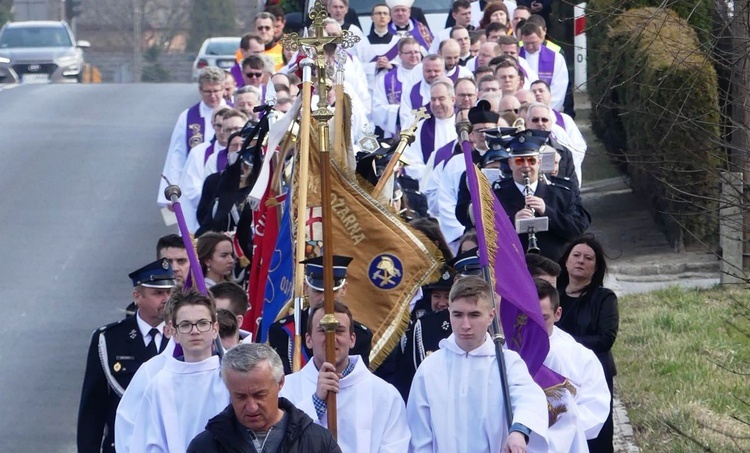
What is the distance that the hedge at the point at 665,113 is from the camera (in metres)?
7.26

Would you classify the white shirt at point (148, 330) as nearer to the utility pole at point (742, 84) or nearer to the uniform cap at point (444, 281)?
the uniform cap at point (444, 281)

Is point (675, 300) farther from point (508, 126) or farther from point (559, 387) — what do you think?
point (559, 387)

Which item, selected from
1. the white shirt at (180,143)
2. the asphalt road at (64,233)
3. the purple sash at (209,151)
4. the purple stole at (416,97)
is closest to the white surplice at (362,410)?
the asphalt road at (64,233)

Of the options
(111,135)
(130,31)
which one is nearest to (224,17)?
(130,31)

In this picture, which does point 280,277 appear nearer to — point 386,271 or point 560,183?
point 386,271

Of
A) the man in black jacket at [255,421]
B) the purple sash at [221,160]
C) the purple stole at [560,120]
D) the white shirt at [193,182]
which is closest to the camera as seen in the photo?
the man in black jacket at [255,421]

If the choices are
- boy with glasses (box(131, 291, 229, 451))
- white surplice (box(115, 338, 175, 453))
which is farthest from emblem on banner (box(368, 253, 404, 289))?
boy with glasses (box(131, 291, 229, 451))

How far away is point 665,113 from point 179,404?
10.7 feet

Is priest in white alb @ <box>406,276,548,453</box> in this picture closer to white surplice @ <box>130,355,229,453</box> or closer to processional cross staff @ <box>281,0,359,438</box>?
processional cross staff @ <box>281,0,359,438</box>

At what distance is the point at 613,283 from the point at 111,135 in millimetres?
11778

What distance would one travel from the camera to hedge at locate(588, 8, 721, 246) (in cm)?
726

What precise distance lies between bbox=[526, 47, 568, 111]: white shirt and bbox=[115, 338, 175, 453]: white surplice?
10.3 metres

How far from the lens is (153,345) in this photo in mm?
8547

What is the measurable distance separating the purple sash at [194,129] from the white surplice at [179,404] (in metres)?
7.12
